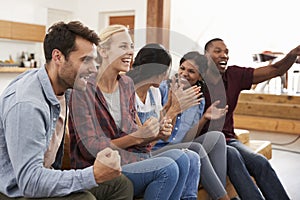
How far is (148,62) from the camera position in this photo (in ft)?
7.40

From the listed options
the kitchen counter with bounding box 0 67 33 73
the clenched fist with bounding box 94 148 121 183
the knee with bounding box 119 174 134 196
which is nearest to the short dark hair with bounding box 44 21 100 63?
the clenched fist with bounding box 94 148 121 183

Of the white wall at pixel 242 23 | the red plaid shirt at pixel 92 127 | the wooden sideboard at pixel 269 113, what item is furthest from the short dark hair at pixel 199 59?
the white wall at pixel 242 23

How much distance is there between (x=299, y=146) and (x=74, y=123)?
3.97 metres

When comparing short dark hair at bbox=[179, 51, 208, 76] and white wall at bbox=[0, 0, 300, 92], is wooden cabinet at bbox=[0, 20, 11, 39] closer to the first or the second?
white wall at bbox=[0, 0, 300, 92]

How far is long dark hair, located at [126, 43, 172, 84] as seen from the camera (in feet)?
7.36

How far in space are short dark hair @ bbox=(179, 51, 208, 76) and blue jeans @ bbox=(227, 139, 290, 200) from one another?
53 centimetres

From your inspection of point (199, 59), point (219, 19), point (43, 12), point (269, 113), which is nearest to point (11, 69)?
point (43, 12)

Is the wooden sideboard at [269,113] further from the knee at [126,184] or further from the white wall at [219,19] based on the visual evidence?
the knee at [126,184]

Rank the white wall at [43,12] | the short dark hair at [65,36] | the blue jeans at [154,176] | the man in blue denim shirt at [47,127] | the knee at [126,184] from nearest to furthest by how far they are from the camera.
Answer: the man in blue denim shirt at [47,127] < the short dark hair at [65,36] < the knee at [126,184] < the blue jeans at [154,176] < the white wall at [43,12]

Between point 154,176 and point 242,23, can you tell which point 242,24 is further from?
point 154,176

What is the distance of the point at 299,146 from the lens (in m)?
→ 5.13

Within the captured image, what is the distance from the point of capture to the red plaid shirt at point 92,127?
1803mm

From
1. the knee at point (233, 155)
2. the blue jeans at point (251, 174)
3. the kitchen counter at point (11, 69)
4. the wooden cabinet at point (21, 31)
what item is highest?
the wooden cabinet at point (21, 31)

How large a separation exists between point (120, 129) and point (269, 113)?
376cm
